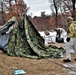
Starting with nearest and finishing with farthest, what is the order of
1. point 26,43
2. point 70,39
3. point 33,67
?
point 33,67 → point 70,39 → point 26,43

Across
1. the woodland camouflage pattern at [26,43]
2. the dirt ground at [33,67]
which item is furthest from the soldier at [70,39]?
the woodland camouflage pattern at [26,43]

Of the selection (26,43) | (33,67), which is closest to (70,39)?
(33,67)

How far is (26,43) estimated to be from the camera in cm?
1282

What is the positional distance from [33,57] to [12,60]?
3.73 ft

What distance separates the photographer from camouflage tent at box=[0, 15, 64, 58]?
1210cm

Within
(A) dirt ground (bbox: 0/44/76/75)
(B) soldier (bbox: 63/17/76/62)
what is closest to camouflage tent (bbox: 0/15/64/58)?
(A) dirt ground (bbox: 0/44/76/75)

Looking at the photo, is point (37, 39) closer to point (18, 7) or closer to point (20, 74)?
point (20, 74)

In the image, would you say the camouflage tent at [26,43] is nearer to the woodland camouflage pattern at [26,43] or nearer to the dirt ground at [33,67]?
the woodland camouflage pattern at [26,43]

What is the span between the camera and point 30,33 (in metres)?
13.4

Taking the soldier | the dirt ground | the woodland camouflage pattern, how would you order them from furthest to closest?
1. the woodland camouflage pattern
2. the soldier
3. the dirt ground

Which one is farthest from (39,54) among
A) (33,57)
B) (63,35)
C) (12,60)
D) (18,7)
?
(18,7)

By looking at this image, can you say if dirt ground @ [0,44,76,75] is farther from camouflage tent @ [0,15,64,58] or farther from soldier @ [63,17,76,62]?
camouflage tent @ [0,15,64,58]

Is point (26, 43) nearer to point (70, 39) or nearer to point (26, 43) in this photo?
point (26, 43)

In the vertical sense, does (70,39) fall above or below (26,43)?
above
